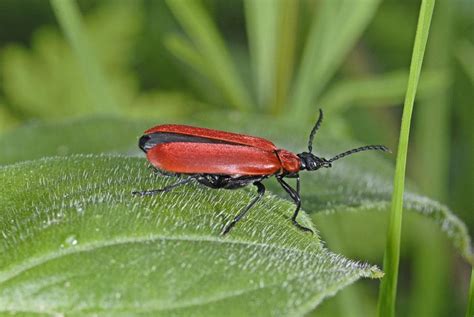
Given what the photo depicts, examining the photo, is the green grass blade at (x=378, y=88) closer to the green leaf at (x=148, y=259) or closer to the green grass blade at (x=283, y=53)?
the green grass blade at (x=283, y=53)

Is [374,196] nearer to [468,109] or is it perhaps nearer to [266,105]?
[266,105]

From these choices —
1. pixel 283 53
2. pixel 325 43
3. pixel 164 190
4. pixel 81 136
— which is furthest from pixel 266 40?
pixel 164 190

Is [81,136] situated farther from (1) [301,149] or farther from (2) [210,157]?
(2) [210,157]

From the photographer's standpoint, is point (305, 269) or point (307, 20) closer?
point (305, 269)

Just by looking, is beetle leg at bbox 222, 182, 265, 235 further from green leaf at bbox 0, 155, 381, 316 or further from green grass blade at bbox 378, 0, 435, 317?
green grass blade at bbox 378, 0, 435, 317

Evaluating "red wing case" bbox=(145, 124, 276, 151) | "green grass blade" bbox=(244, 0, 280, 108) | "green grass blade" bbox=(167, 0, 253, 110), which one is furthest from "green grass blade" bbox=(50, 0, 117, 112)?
"red wing case" bbox=(145, 124, 276, 151)

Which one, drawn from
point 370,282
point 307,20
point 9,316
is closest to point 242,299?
point 9,316
